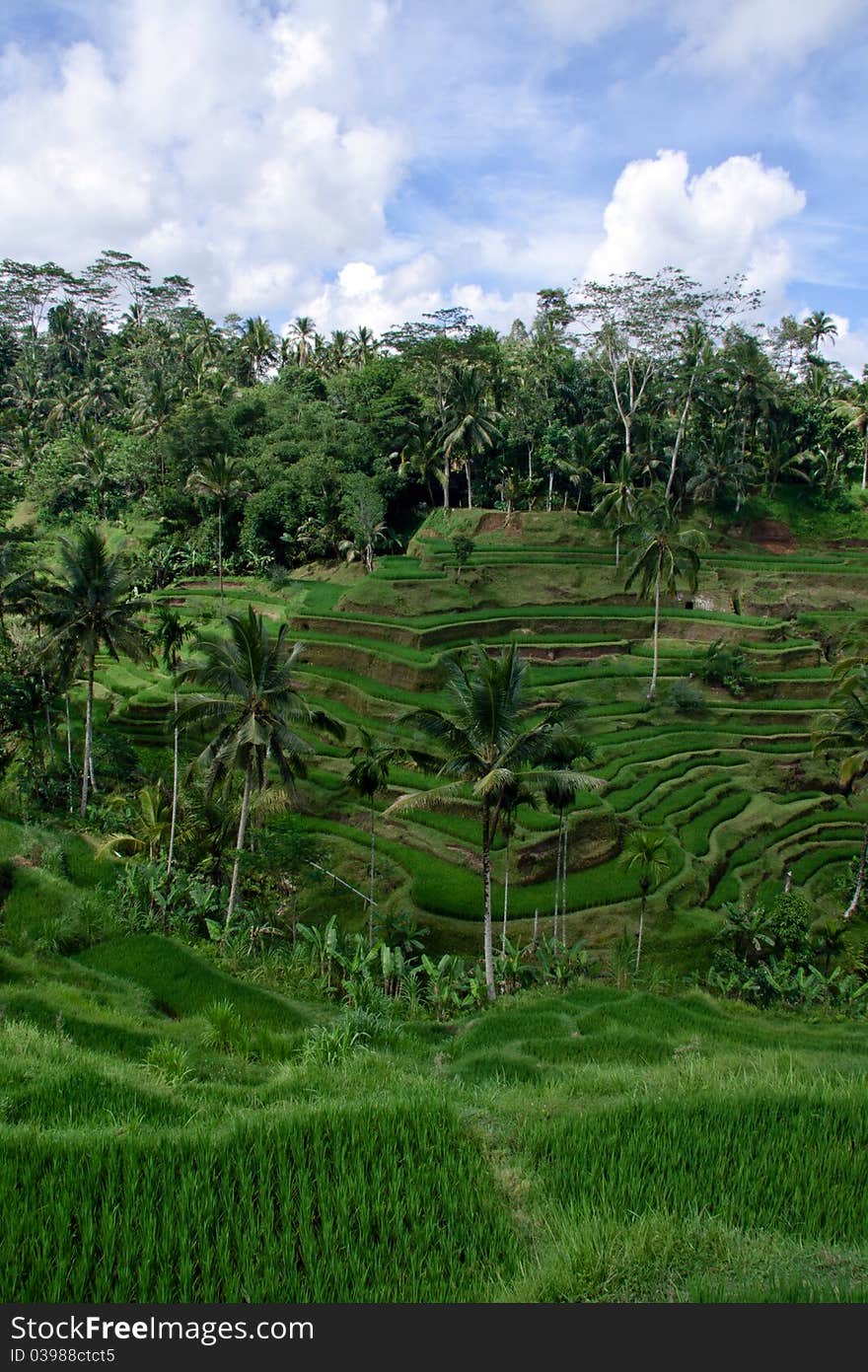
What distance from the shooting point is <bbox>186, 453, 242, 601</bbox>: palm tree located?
3666 centimetres

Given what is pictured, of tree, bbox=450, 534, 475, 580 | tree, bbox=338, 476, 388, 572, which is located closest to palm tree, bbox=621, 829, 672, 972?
tree, bbox=450, 534, 475, 580

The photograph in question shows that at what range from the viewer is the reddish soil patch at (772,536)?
1766 inches

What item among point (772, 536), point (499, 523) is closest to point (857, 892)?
point (499, 523)

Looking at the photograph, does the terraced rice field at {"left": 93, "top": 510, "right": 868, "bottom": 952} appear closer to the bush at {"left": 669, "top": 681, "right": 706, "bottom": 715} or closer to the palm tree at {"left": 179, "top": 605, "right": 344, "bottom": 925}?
the bush at {"left": 669, "top": 681, "right": 706, "bottom": 715}

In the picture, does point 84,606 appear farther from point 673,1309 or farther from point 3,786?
point 673,1309

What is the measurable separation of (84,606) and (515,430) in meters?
30.6

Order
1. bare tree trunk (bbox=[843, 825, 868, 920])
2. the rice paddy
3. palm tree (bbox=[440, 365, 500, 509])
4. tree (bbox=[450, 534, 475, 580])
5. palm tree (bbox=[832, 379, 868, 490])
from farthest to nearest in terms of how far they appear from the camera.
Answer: palm tree (bbox=[832, 379, 868, 490]) → palm tree (bbox=[440, 365, 500, 509]) → tree (bbox=[450, 534, 475, 580]) → bare tree trunk (bbox=[843, 825, 868, 920]) → the rice paddy

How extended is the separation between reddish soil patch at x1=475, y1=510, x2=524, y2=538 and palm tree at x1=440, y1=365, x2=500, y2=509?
251 cm

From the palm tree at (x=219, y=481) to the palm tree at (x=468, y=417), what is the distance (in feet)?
34.3

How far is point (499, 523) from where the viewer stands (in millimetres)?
41219

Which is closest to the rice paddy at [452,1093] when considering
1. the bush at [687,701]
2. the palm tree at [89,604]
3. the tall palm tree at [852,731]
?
the tall palm tree at [852,731]

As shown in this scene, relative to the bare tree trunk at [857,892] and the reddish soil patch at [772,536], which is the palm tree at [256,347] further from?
the bare tree trunk at [857,892]

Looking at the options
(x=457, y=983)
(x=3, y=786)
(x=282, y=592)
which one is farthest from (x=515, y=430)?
(x=457, y=983)

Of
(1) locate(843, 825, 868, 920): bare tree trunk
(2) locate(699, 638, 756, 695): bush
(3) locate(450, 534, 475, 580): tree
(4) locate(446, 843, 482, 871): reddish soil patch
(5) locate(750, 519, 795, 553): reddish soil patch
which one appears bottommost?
(1) locate(843, 825, 868, 920): bare tree trunk
